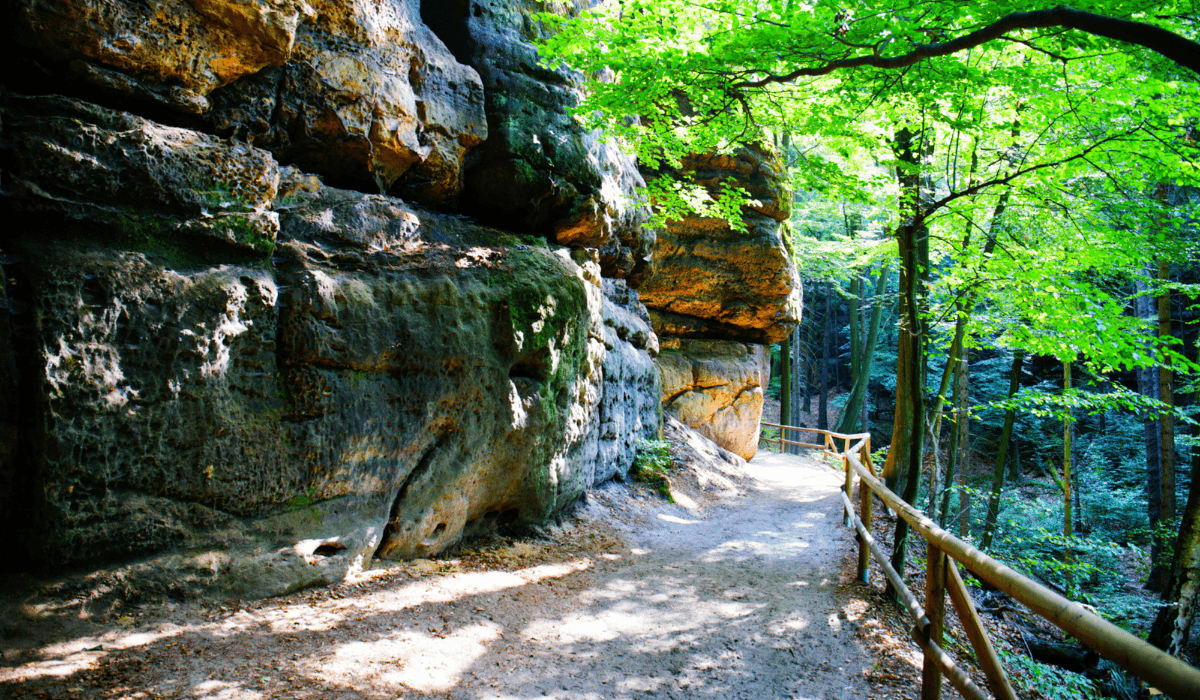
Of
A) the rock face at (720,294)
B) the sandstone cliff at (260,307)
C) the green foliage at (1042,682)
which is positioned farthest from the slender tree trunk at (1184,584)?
the rock face at (720,294)

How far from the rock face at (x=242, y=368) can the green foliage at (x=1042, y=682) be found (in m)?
5.12

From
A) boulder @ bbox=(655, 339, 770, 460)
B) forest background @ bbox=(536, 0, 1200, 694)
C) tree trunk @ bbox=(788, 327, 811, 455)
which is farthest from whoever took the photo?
tree trunk @ bbox=(788, 327, 811, 455)

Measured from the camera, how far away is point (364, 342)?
548 cm

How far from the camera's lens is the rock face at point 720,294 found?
641 inches

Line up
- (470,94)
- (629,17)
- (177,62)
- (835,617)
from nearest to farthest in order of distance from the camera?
(177,62) → (835,617) → (629,17) → (470,94)

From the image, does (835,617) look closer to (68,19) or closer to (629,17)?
(629,17)

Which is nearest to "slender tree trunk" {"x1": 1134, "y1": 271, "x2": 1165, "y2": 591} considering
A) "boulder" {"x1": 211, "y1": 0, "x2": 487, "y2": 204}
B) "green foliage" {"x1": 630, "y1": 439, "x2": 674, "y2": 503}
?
"green foliage" {"x1": 630, "y1": 439, "x2": 674, "y2": 503}

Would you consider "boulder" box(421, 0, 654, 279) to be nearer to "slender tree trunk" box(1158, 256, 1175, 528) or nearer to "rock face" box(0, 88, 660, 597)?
"rock face" box(0, 88, 660, 597)

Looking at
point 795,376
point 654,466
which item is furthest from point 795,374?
point 654,466

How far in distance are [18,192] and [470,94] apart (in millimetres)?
5161

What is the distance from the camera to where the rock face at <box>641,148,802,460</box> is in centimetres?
1628

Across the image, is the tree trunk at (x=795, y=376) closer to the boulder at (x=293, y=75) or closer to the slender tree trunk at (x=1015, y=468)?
the slender tree trunk at (x=1015, y=468)

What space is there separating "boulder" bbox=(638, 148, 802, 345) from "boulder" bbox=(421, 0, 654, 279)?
6675mm

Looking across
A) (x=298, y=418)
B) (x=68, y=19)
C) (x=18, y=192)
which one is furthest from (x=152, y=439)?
(x=68, y=19)
